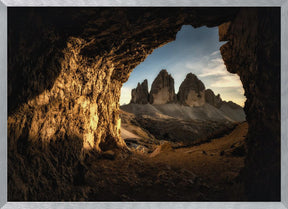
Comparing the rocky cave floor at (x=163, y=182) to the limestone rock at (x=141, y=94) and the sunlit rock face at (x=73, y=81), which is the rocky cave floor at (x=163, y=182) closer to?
the sunlit rock face at (x=73, y=81)

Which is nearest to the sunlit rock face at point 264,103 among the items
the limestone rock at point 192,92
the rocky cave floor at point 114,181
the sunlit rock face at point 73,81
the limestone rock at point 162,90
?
the sunlit rock face at point 73,81

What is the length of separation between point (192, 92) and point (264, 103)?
67303 mm

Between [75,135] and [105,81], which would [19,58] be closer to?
[75,135]

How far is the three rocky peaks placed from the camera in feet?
206

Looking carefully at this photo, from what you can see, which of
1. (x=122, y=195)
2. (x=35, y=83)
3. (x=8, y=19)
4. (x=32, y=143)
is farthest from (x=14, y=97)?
(x=122, y=195)

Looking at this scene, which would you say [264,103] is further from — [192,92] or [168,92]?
[192,92]

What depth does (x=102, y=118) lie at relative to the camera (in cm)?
496

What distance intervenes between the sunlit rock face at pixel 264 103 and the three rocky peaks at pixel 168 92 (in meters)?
59.1

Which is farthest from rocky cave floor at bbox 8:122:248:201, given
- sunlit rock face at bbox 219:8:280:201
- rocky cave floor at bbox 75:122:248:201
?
sunlit rock face at bbox 219:8:280:201

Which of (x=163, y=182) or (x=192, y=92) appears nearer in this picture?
(x=163, y=182)

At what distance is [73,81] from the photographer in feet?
10.2

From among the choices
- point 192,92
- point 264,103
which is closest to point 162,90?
point 192,92

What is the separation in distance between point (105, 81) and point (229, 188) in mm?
4564

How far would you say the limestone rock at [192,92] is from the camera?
65.2m
